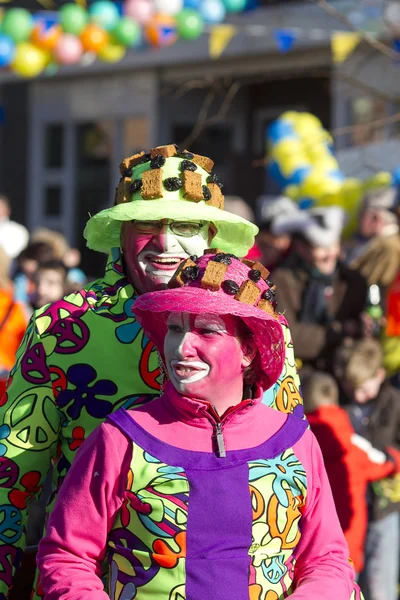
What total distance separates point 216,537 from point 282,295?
12.9 feet

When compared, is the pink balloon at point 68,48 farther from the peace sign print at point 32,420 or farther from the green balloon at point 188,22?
the peace sign print at point 32,420

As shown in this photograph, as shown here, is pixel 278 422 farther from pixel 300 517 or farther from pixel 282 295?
pixel 282 295

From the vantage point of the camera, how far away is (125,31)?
9641mm

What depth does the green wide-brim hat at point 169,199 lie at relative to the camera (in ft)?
9.12

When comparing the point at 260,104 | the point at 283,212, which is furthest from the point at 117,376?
the point at 260,104

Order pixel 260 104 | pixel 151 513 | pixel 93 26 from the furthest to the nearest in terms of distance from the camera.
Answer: pixel 260 104
pixel 93 26
pixel 151 513

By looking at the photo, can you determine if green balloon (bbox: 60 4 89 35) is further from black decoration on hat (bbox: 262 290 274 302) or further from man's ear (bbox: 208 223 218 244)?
black decoration on hat (bbox: 262 290 274 302)

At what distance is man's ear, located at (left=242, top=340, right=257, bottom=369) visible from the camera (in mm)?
2477

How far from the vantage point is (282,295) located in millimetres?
6180

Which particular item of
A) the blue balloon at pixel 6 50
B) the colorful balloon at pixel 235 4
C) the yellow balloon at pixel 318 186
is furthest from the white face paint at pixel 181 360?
the colorful balloon at pixel 235 4

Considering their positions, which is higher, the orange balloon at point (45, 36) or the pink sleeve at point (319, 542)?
the orange balloon at point (45, 36)

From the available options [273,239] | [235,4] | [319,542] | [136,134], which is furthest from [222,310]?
[136,134]

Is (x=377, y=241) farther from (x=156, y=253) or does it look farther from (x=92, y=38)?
(x=156, y=253)

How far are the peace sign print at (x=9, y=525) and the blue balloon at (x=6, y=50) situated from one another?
708 cm
